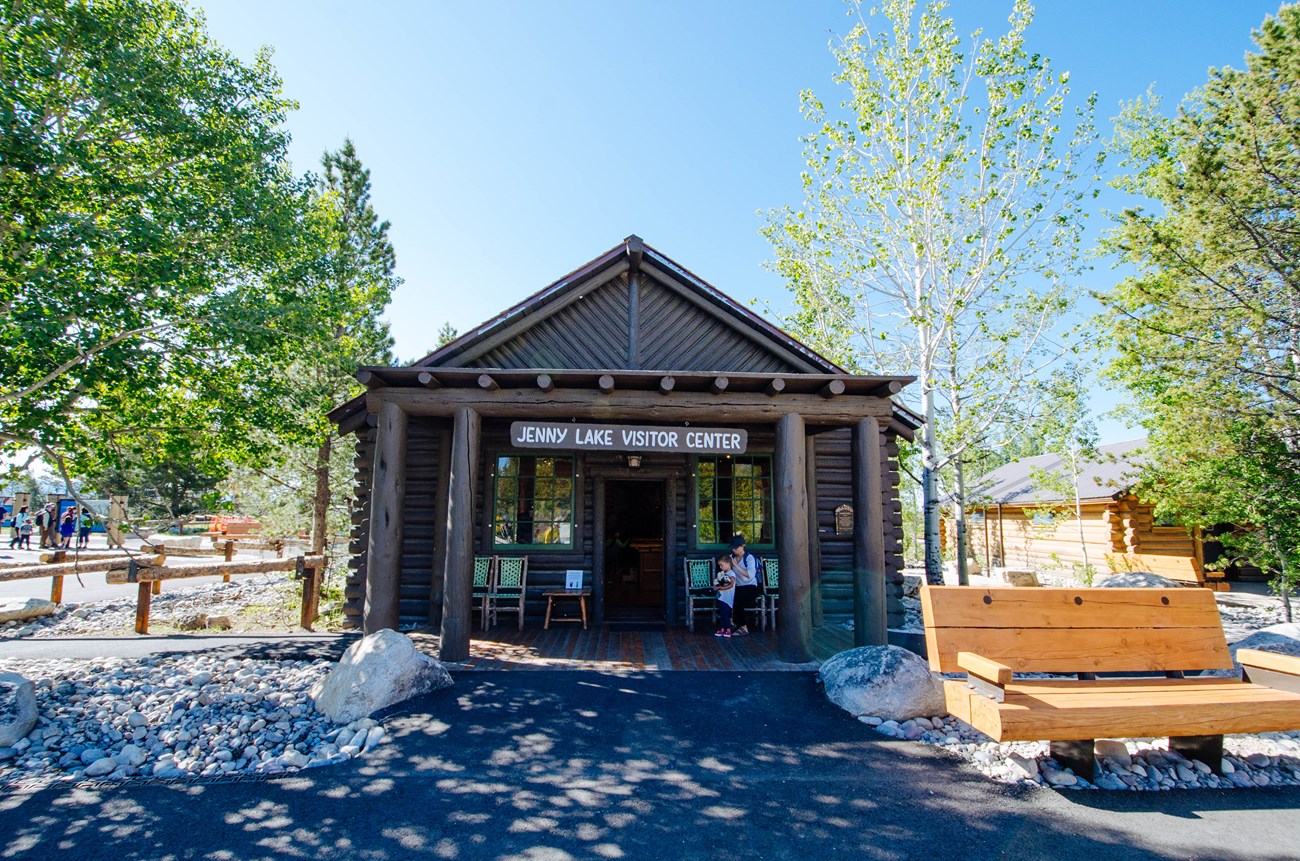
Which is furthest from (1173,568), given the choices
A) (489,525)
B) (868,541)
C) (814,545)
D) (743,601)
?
(489,525)

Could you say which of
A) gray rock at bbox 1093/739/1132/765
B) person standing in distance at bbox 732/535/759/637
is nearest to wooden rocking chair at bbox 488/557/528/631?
person standing in distance at bbox 732/535/759/637

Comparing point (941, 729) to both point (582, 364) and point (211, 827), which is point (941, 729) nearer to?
point (211, 827)

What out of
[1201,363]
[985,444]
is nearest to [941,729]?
[1201,363]

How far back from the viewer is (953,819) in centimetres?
360

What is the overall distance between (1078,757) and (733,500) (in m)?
6.37

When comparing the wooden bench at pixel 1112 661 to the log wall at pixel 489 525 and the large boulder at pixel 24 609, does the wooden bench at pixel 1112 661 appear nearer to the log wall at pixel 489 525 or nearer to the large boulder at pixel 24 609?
the log wall at pixel 489 525

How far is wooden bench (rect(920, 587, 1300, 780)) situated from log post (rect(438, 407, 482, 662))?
4.86 meters

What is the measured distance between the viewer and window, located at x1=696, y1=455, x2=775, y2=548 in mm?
10023

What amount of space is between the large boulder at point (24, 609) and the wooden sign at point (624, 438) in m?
10.6

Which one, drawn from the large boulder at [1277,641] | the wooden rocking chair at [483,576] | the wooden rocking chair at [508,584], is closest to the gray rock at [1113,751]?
the large boulder at [1277,641]

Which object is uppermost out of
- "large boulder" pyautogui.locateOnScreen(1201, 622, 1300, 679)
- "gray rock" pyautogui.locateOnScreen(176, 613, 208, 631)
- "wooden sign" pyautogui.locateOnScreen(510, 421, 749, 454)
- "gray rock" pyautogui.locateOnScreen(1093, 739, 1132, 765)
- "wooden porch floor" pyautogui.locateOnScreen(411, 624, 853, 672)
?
"wooden sign" pyautogui.locateOnScreen(510, 421, 749, 454)

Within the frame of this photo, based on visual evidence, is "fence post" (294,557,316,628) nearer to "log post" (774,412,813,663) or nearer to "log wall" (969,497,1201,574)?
"log post" (774,412,813,663)

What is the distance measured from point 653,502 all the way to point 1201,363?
1084 cm

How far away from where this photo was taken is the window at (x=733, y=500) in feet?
32.9
